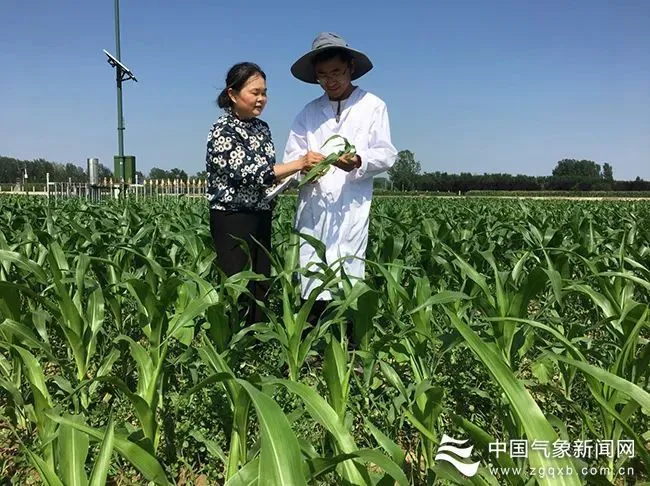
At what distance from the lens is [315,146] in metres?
2.96

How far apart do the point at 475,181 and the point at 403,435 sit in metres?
75.9

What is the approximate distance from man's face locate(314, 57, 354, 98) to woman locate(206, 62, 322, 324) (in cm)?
33

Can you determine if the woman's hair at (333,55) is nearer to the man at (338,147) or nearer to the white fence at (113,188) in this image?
the man at (338,147)

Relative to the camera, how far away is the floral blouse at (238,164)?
2.68 meters

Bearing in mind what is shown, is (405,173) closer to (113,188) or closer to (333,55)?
(113,188)

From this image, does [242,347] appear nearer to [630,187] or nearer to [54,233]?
[54,233]

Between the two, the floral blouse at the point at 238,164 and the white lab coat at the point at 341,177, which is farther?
the white lab coat at the point at 341,177

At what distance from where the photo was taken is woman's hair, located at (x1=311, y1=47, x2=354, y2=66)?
2.72 metres

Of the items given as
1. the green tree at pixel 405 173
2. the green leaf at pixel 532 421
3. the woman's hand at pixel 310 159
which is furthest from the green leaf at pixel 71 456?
the green tree at pixel 405 173

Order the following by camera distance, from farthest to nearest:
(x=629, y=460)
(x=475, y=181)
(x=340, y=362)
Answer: (x=475, y=181) → (x=629, y=460) → (x=340, y=362)

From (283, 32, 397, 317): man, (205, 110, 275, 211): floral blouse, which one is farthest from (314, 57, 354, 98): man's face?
(205, 110, 275, 211): floral blouse

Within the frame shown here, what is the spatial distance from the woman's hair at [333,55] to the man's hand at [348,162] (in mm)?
551

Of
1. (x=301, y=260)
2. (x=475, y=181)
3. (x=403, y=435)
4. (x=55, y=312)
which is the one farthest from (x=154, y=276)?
(x=475, y=181)

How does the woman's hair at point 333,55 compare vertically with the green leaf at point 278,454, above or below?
above
